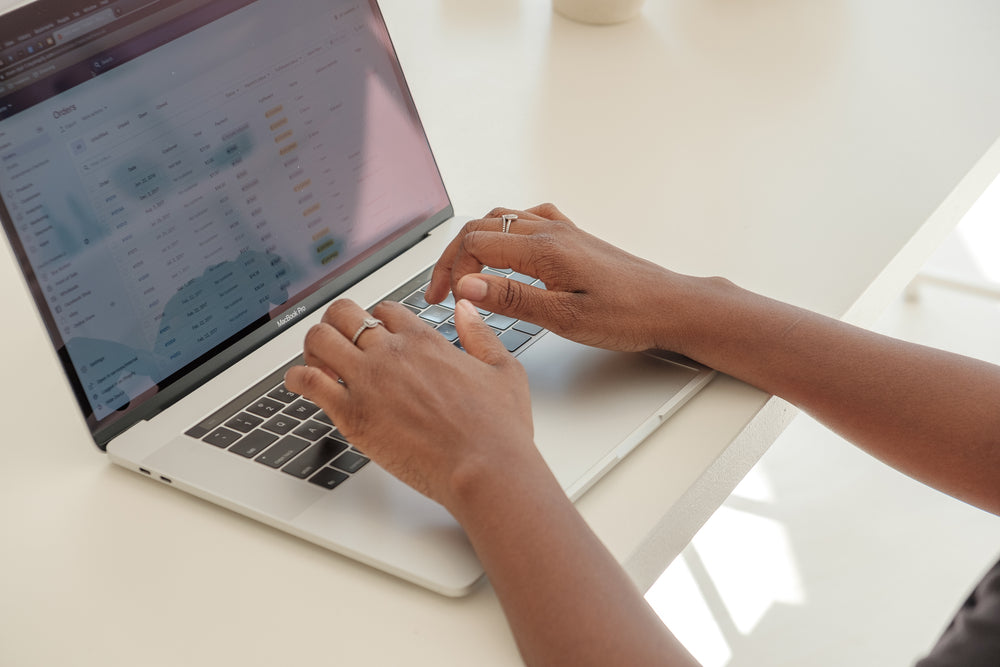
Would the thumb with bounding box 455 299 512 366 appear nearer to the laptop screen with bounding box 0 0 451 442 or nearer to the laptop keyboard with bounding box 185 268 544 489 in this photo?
the laptop keyboard with bounding box 185 268 544 489

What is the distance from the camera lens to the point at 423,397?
24.4 inches

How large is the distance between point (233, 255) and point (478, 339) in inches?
8.7

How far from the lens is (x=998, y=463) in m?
0.67

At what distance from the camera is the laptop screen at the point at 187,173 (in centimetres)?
65

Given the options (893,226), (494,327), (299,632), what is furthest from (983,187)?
(299,632)

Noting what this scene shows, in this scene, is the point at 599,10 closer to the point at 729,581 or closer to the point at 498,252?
the point at 498,252

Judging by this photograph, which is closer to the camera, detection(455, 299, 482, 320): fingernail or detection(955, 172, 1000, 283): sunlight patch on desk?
detection(455, 299, 482, 320): fingernail

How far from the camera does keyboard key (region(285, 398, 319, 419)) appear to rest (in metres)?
0.70

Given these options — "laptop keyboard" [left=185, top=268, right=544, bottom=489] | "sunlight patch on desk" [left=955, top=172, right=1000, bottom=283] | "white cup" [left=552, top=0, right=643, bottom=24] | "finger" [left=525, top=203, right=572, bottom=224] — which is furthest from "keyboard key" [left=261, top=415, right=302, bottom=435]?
"sunlight patch on desk" [left=955, top=172, right=1000, bottom=283]

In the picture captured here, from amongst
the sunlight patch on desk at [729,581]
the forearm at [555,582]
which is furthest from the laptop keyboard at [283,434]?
the sunlight patch on desk at [729,581]

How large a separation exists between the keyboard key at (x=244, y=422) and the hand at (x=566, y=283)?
176mm

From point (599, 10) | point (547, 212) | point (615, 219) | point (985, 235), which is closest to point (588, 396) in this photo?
point (547, 212)

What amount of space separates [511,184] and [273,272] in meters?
0.33

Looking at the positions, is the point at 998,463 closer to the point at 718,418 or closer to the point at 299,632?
the point at 718,418
